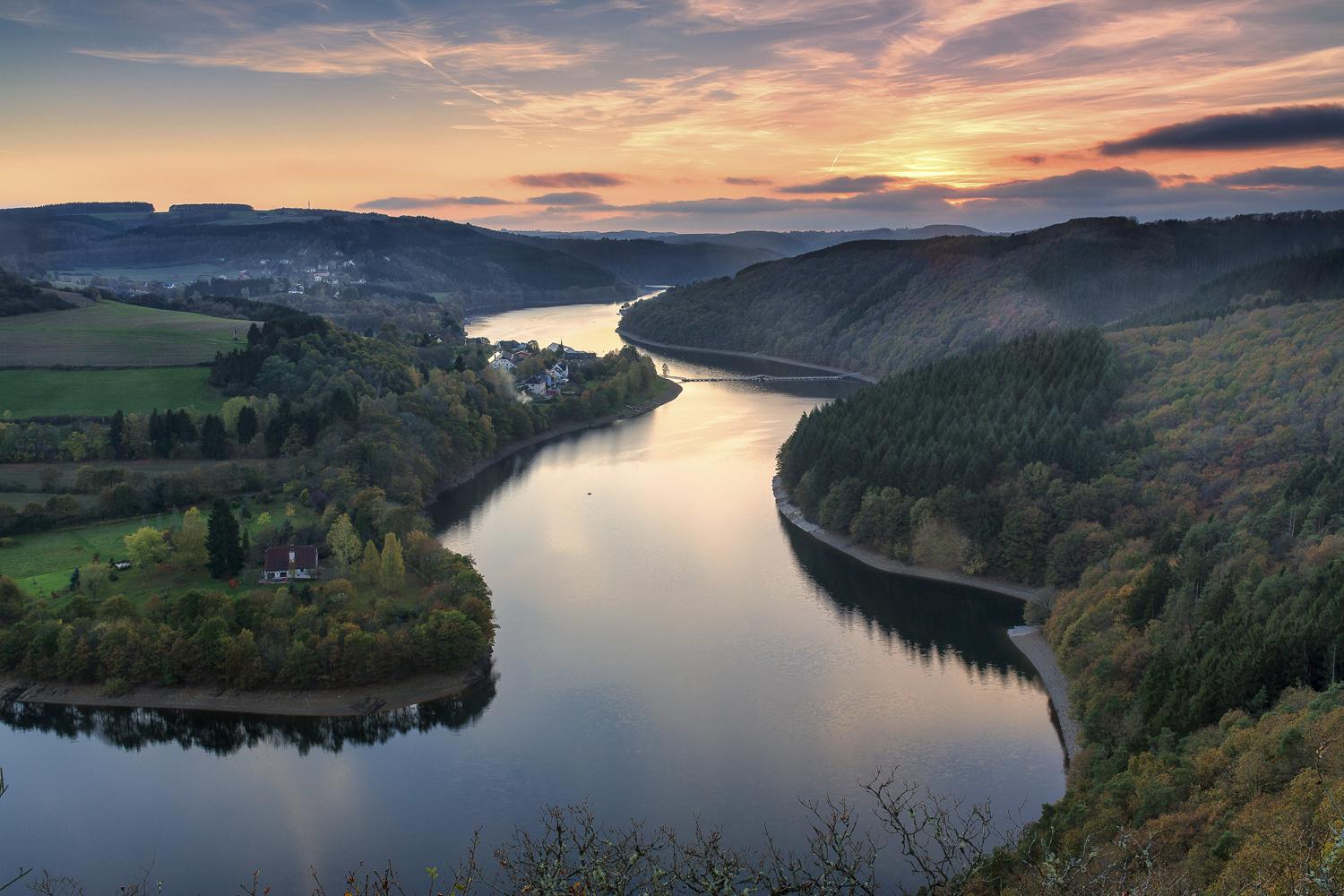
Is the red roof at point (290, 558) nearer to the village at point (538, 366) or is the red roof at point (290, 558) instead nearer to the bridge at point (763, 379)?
the village at point (538, 366)

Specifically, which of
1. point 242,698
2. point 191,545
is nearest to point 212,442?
point 191,545

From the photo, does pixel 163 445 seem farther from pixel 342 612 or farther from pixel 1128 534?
pixel 1128 534

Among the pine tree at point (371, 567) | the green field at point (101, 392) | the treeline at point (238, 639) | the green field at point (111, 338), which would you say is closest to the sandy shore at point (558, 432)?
the green field at point (101, 392)

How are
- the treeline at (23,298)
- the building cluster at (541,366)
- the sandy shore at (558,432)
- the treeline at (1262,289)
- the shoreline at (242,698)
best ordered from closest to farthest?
the shoreline at (242,698) < the sandy shore at (558,432) < the treeline at (1262,289) < the treeline at (23,298) < the building cluster at (541,366)

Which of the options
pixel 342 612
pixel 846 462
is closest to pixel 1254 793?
pixel 342 612

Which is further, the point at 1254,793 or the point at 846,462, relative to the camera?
the point at 846,462

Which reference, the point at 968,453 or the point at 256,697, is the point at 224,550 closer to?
the point at 256,697

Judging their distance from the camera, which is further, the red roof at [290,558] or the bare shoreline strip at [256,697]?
the red roof at [290,558]

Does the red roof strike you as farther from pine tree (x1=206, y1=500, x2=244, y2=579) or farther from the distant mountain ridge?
the distant mountain ridge
